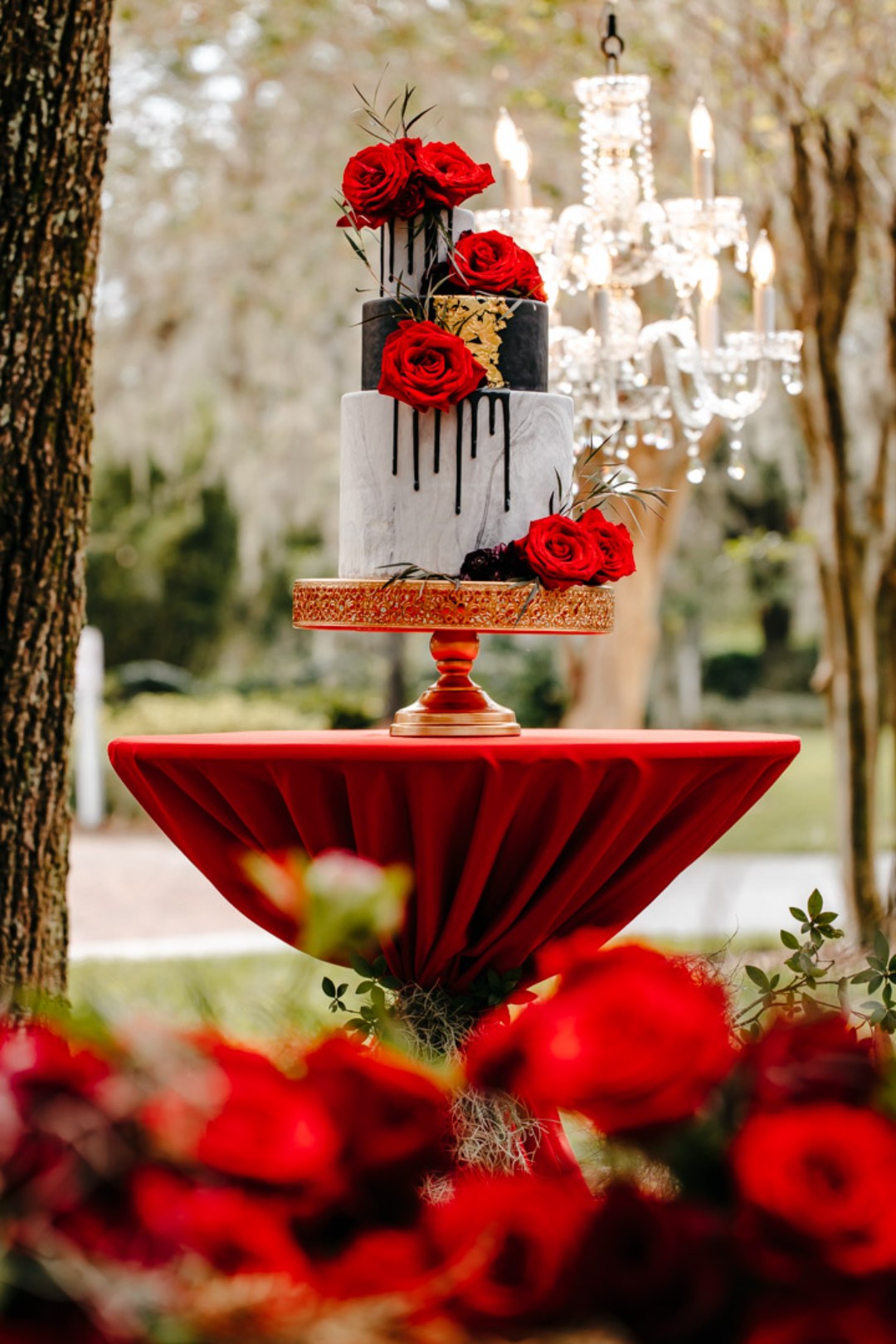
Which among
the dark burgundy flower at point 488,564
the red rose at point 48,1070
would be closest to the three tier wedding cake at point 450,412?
the dark burgundy flower at point 488,564

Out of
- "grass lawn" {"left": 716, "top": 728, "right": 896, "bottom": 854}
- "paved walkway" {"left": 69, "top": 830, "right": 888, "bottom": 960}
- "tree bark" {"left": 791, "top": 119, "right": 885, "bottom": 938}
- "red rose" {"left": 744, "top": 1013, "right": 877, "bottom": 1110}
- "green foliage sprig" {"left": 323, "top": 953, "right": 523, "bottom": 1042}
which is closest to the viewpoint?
"red rose" {"left": 744, "top": 1013, "right": 877, "bottom": 1110}

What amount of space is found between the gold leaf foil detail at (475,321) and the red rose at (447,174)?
18cm

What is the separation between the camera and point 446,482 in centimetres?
259

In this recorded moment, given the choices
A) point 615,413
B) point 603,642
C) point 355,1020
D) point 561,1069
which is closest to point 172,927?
point 603,642

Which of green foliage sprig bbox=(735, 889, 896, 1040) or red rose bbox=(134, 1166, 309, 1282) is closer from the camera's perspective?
red rose bbox=(134, 1166, 309, 1282)

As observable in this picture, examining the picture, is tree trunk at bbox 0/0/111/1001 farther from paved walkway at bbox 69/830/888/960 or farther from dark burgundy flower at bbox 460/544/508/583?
paved walkway at bbox 69/830/888/960

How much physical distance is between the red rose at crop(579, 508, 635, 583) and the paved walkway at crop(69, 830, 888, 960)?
15.6 ft

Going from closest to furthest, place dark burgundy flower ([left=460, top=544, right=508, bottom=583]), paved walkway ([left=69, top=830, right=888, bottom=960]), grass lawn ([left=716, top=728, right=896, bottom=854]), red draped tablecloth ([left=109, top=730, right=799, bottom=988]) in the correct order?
1. red draped tablecloth ([left=109, top=730, right=799, bottom=988])
2. dark burgundy flower ([left=460, top=544, right=508, bottom=583])
3. paved walkway ([left=69, top=830, right=888, bottom=960])
4. grass lawn ([left=716, top=728, right=896, bottom=854])

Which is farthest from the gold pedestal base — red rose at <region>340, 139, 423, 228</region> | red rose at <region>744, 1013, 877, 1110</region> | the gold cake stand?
red rose at <region>744, 1013, 877, 1110</region>

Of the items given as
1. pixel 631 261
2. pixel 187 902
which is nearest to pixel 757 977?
pixel 631 261

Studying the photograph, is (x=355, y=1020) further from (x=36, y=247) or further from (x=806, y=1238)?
(x=36, y=247)

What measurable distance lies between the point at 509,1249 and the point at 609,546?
68.2 inches

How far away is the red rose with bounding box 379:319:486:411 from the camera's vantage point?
2.49m

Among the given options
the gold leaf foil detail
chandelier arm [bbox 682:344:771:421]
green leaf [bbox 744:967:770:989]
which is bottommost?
green leaf [bbox 744:967:770:989]
